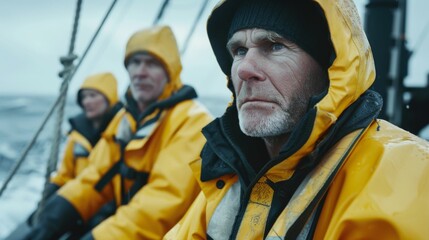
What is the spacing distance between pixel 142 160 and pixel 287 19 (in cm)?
157

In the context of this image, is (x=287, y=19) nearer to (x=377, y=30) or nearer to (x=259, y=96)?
(x=259, y=96)

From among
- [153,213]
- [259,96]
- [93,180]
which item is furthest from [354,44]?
[93,180]

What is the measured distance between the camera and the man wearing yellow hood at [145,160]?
8.23 ft

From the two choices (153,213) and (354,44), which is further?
(153,213)

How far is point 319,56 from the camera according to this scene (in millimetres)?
1558

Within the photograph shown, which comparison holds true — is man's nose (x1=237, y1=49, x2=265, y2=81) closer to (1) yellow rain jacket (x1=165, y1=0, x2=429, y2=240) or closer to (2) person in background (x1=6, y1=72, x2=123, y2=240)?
(1) yellow rain jacket (x1=165, y1=0, x2=429, y2=240)

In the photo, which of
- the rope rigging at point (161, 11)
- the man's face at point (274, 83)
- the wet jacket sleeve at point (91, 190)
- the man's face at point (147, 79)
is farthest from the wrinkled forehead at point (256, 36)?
the rope rigging at point (161, 11)

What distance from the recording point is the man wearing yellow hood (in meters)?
2.51

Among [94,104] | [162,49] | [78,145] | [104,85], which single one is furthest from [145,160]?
[104,85]

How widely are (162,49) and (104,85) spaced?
2051 millimetres

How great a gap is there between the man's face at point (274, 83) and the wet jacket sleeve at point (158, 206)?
1.05m

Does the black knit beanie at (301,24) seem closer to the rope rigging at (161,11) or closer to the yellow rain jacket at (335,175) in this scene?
the yellow rain jacket at (335,175)

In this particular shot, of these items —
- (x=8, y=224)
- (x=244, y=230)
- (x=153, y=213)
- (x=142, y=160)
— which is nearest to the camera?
(x=244, y=230)

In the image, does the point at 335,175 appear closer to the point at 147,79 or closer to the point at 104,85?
the point at 147,79
